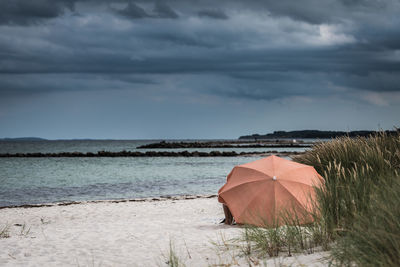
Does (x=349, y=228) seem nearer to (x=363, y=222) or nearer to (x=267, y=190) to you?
(x=363, y=222)

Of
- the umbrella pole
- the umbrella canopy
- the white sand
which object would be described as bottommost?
the white sand

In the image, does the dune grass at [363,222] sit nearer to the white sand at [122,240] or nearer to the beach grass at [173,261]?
the white sand at [122,240]

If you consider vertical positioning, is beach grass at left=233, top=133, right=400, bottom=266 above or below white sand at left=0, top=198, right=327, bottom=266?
above

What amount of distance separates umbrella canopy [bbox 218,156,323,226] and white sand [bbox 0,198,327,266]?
2.05 feet

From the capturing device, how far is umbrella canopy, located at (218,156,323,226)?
8.16 m

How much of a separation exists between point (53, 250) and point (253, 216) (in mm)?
4006

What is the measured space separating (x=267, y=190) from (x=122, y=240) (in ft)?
10.4

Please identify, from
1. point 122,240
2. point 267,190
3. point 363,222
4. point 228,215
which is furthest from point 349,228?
point 122,240

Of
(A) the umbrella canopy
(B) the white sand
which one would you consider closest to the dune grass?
(B) the white sand

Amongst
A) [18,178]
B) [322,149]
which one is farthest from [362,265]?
[18,178]

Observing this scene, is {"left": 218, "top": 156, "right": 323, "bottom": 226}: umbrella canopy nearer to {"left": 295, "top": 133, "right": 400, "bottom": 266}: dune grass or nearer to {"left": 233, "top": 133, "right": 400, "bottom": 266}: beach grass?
{"left": 233, "top": 133, "right": 400, "bottom": 266}: beach grass

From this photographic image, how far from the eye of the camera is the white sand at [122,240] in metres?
6.42

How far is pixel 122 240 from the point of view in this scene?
8055 millimetres

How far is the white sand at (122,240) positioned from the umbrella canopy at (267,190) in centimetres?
62
